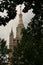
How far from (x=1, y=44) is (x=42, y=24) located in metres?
52.7

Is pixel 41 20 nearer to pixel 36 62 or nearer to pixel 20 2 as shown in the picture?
pixel 20 2

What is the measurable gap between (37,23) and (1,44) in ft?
173

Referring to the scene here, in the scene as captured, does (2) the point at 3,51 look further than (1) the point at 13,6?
Yes

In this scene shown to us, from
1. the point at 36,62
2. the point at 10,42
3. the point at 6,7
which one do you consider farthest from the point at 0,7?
the point at 10,42

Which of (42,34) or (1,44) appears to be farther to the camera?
(1,44)

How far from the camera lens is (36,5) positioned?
9867 millimetres

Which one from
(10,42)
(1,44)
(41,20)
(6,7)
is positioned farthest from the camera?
→ (10,42)

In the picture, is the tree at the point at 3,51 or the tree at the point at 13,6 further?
the tree at the point at 3,51

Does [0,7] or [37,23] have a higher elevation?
[0,7]

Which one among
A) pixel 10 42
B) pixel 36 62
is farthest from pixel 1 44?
pixel 36 62

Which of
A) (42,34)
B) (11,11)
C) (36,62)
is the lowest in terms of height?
(36,62)

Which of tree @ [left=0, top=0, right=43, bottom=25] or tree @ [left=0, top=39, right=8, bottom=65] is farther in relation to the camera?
tree @ [left=0, top=39, right=8, bottom=65]

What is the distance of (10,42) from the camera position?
338ft

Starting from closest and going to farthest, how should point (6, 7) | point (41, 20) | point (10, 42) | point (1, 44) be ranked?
point (41, 20) < point (6, 7) < point (1, 44) < point (10, 42)
